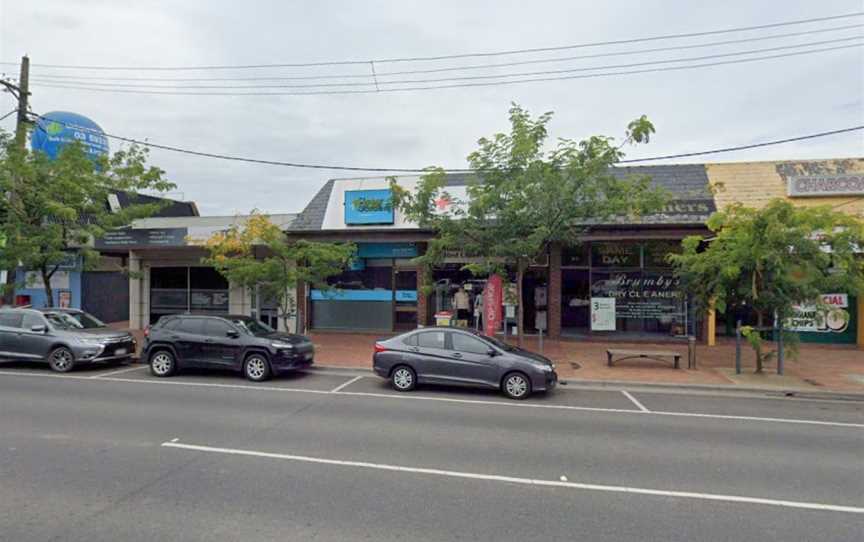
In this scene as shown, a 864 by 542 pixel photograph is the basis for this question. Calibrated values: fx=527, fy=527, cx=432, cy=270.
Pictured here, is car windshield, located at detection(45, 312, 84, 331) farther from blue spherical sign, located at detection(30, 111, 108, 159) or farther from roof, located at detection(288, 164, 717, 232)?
blue spherical sign, located at detection(30, 111, 108, 159)

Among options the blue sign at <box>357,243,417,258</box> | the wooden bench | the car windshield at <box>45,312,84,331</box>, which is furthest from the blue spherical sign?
the wooden bench

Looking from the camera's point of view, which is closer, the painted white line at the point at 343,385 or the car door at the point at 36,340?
the painted white line at the point at 343,385

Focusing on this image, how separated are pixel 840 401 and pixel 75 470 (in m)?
12.5

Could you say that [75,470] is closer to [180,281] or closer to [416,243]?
[416,243]

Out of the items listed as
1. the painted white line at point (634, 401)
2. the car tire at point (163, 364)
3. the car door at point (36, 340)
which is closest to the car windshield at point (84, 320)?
the car door at point (36, 340)

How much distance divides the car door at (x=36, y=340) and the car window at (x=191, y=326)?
3.04 metres

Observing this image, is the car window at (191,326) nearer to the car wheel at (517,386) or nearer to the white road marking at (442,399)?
the white road marking at (442,399)

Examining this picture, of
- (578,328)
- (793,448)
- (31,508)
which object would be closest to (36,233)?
(31,508)

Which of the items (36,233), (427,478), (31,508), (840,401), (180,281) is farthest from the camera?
(180,281)

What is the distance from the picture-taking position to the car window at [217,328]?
11766 millimetres

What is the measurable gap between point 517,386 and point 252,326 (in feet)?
20.8

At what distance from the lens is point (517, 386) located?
985 centimetres

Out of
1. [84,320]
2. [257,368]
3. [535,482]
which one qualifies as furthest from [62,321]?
[535,482]

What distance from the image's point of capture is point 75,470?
18.0ft
